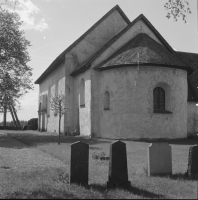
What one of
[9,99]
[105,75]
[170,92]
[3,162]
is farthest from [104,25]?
[3,162]

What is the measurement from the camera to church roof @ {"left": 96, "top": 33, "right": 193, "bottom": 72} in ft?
65.9

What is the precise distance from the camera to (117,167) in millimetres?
6957

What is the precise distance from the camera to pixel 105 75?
21781 millimetres

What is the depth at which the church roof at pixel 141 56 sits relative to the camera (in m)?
20.1

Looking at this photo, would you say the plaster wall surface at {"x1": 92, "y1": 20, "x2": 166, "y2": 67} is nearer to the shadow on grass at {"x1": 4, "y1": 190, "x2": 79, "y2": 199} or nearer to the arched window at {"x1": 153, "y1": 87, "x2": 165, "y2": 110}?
the arched window at {"x1": 153, "y1": 87, "x2": 165, "y2": 110}

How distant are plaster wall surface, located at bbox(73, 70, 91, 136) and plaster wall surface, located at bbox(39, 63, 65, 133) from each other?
61.0 inches

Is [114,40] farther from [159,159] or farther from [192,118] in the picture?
[159,159]

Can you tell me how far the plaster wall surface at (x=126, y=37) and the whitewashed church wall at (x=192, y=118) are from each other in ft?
23.9

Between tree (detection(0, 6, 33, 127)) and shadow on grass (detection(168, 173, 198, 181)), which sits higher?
tree (detection(0, 6, 33, 127))

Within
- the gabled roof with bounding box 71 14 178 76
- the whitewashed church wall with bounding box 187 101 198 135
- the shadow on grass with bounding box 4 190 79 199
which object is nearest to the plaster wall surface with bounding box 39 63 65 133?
the gabled roof with bounding box 71 14 178 76

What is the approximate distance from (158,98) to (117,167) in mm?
15255

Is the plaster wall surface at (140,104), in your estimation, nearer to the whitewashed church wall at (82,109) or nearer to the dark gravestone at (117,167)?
the whitewashed church wall at (82,109)

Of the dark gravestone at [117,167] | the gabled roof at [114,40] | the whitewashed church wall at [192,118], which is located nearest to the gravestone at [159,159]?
the dark gravestone at [117,167]

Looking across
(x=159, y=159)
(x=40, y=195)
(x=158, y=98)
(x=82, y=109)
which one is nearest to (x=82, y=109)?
(x=82, y=109)
